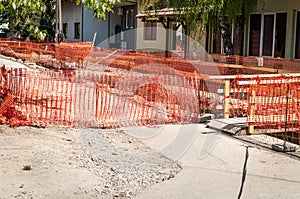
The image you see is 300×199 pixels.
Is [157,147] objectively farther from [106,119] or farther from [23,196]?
[23,196]

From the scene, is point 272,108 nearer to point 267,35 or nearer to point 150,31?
point 267,35

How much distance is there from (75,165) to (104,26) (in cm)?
3038

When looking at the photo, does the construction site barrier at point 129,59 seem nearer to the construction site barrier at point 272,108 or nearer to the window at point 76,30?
the construction site barrier at point 272,108

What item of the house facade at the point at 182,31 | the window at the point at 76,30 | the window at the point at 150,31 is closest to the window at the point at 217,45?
the house facade at the point at 182,31

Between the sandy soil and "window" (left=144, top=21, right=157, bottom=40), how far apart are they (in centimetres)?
1982

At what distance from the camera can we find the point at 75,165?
6.86m

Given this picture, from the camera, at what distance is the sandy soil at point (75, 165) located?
5852 millimetres

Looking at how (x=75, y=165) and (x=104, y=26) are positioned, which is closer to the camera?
(x=75, y=165)

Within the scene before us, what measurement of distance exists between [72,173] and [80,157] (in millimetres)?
883

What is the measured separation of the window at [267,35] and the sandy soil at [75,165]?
403 inches

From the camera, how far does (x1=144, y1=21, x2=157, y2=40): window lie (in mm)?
28314

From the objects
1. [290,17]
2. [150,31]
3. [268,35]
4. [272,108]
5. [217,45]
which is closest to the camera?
[272,108]

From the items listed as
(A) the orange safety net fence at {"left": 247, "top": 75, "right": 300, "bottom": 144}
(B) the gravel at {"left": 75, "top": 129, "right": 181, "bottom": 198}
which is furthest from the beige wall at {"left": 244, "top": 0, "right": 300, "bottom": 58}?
(B) the gravel at {"left": 75, "top": 129, "right": 181, "bottom": 198}

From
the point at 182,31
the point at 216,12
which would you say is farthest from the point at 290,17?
the point at 182,31
